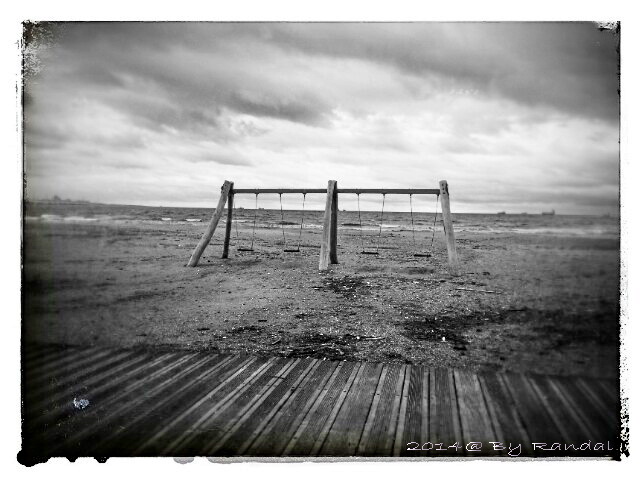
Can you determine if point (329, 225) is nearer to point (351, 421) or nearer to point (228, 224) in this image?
point (228, 224)

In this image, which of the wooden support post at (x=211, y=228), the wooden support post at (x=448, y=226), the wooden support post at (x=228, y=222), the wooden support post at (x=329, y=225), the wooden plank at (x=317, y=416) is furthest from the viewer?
the wooden support post at (x=228, y=222)

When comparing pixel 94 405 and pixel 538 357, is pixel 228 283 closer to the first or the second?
pixel 94 405

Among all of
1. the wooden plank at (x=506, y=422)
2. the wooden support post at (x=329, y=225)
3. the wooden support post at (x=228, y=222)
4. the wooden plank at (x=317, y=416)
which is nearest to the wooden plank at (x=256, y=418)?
the wooden plank at (x=317, y=416)

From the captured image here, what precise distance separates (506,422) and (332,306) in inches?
104

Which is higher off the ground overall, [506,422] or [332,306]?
[332,306]

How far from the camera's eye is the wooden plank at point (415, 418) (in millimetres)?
2387

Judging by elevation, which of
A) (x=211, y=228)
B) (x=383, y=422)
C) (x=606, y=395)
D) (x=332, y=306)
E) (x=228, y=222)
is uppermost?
(x=228, y=222)

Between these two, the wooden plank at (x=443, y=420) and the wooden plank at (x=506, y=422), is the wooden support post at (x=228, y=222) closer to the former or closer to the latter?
the wooden plank at (x=443, y=420)

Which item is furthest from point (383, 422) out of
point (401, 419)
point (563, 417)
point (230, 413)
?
point (563, 417)

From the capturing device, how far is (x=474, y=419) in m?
2.47

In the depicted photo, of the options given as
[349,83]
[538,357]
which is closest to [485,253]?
[538,357]

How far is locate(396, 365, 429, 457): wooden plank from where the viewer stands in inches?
94.0

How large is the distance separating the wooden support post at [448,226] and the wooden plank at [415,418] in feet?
8.81

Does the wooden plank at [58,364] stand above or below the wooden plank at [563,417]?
above
